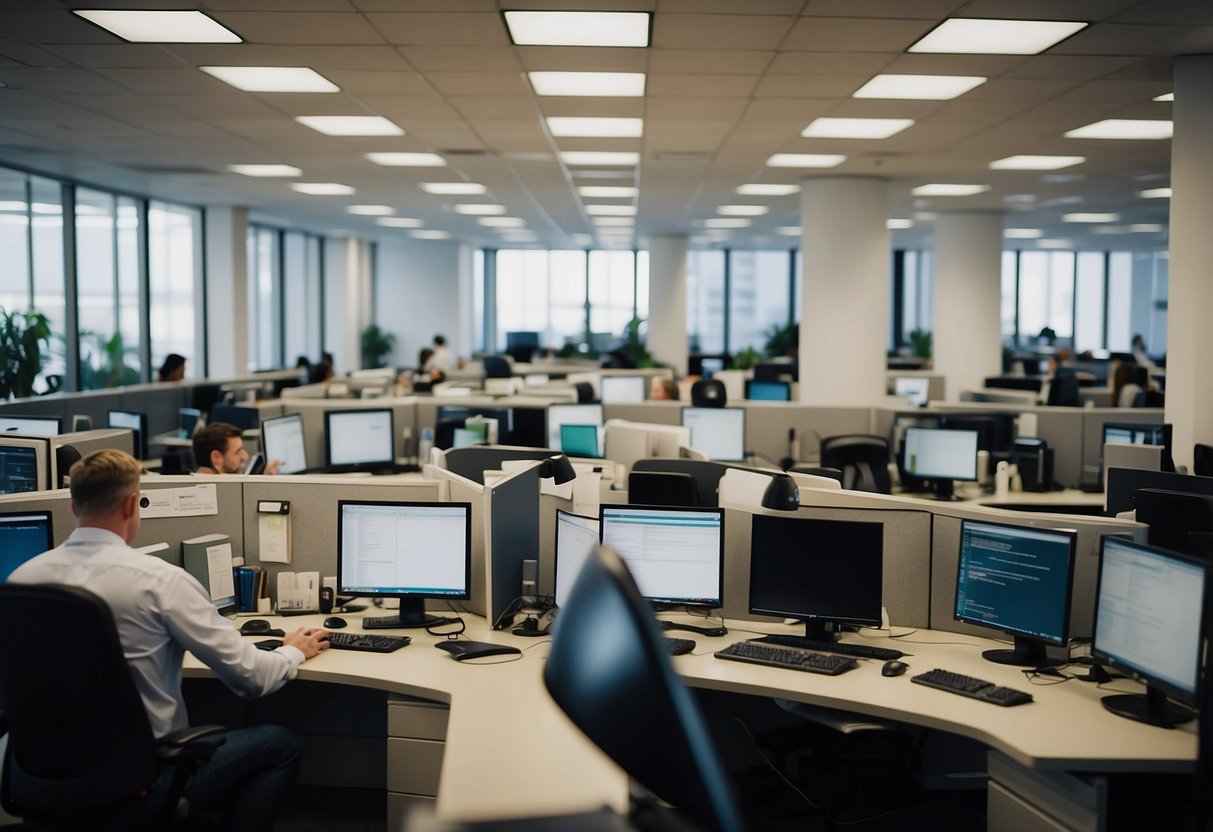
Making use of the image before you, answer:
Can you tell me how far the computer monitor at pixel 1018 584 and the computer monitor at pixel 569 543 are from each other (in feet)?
3.90

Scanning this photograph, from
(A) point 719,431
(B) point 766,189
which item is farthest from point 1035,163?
(A) point 719,431

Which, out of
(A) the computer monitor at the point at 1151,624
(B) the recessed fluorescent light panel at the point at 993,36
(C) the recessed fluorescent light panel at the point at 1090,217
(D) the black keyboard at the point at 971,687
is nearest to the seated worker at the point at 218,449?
(D) the black keyboard at the point at 971,687

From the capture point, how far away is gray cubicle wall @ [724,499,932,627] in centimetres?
358

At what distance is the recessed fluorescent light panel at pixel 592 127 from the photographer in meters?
6.64

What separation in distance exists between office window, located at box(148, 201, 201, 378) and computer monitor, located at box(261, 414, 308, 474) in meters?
5.82

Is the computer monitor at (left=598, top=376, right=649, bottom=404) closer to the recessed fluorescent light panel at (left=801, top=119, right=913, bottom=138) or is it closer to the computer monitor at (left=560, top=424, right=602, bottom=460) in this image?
the computer monitor at (left=560, top=424, right=602, bottom=460)

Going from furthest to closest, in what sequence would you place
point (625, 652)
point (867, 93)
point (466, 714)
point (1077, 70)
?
point (867, 93)
point (1077, 70)
point (466, 714)
point (625, 652)

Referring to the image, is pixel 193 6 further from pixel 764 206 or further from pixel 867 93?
pixel 764 206

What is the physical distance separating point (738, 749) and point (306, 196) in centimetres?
905

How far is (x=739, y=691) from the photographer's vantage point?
3090mm

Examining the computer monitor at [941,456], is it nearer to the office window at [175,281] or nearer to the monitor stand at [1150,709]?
the monitor stand at [1150,709]

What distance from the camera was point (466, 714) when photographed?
8.96 feet

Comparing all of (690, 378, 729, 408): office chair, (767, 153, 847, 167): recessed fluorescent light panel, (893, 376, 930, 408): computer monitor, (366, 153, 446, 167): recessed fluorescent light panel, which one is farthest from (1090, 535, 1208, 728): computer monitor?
(893, 376, 930, 408): computer monitor

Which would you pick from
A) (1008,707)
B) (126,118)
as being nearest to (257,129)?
(126,118)
